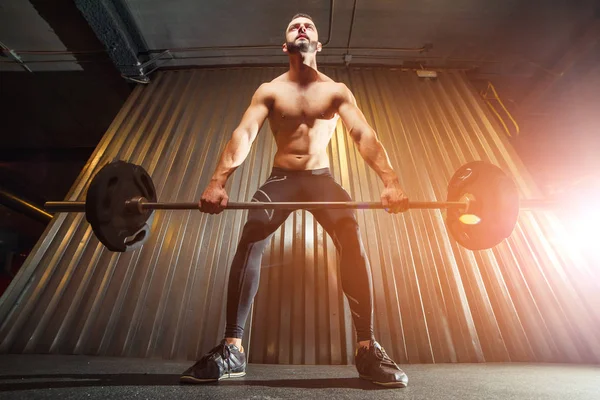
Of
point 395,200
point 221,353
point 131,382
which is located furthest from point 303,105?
point 131,382

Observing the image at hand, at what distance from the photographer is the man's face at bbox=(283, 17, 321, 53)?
214 cm

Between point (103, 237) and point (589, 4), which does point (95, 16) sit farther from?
point (589, 4)

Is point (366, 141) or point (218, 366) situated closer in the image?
point (218, 366)

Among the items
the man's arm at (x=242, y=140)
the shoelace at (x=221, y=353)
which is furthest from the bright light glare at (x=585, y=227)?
the shoelace at (x=221, y=353)

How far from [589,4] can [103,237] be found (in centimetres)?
566

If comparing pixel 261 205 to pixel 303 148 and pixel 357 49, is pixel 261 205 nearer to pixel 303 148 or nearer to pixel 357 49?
pixel 303 148

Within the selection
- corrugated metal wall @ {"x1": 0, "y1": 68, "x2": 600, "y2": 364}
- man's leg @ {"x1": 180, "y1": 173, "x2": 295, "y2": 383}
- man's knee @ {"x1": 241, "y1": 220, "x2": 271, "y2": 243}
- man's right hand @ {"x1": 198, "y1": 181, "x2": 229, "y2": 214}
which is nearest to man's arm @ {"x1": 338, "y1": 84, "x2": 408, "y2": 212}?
man's leg @ {"x1": 180, "y1": 173, "x2": 295, "y2": 383}

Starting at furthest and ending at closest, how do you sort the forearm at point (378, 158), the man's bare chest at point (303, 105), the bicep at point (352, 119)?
the man's bare chest at point (303, 105) < the bicep at point (352, 119) < the forearm at point (378, 158)

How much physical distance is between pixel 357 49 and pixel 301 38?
2.36 metres

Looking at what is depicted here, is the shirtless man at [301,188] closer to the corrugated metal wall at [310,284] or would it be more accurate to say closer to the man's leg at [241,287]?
the man's leg at [241,287]

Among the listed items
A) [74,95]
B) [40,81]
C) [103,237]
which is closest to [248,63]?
[74,95]

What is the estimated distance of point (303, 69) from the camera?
216 cm

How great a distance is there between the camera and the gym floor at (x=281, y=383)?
1.13m

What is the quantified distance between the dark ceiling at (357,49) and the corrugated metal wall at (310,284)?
175 centimetres
